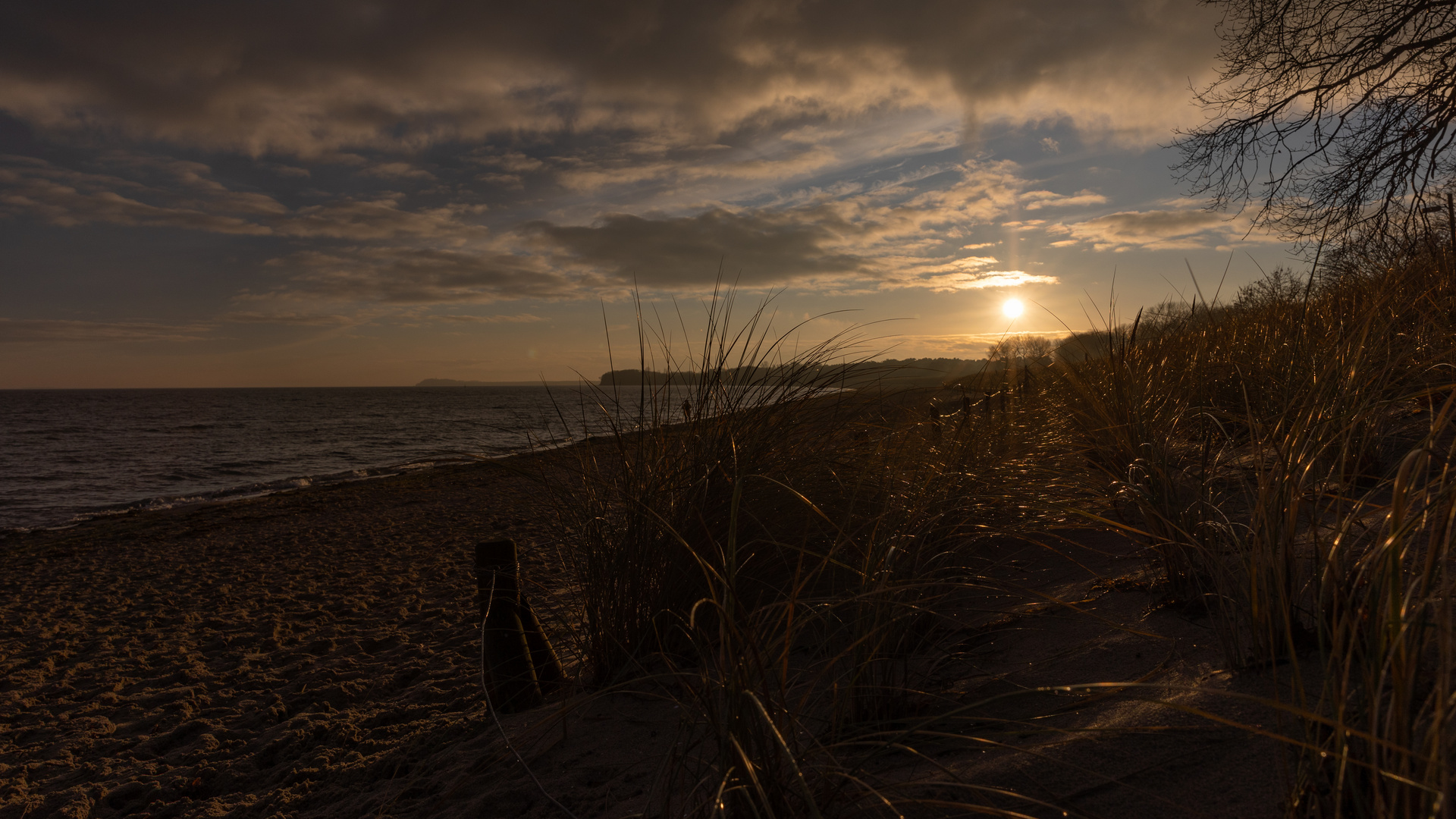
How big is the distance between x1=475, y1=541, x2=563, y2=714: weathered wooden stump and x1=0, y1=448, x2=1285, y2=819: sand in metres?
0.12

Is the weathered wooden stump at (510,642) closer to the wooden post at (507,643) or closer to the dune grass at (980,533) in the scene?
the wooden post at (507,643)

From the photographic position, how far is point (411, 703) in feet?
11.2

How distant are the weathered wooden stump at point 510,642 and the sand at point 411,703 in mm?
120

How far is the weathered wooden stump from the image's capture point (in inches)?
108

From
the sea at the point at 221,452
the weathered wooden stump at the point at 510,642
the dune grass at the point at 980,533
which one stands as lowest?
the sea at the point at 221,452

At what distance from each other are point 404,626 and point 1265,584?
5.24 meters

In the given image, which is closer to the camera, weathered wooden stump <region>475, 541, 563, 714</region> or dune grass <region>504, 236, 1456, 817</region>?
dune grass <region>504, 236, 1456, 817</region>

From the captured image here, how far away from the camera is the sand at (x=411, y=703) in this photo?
1388 millimetres

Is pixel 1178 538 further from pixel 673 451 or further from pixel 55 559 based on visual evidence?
pixel 55 559

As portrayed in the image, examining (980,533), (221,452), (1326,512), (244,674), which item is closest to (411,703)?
(244,674)

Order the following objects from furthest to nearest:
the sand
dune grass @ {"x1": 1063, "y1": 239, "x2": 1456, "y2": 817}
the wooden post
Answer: the wooden post, the sand, dune grass @ {"x1": 1063, "y1": 239, "x2": 1456, "y2": 817}

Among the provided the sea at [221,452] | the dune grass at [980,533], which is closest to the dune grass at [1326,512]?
the dune grass at [980,533]

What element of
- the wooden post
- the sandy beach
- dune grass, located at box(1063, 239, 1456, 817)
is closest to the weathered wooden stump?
the wooden post

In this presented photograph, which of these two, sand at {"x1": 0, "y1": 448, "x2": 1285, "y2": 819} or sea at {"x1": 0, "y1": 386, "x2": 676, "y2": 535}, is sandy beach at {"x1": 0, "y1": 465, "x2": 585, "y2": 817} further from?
sea at {"x1": 0, "y1": 386, "x2": 676, "y2": 535}
